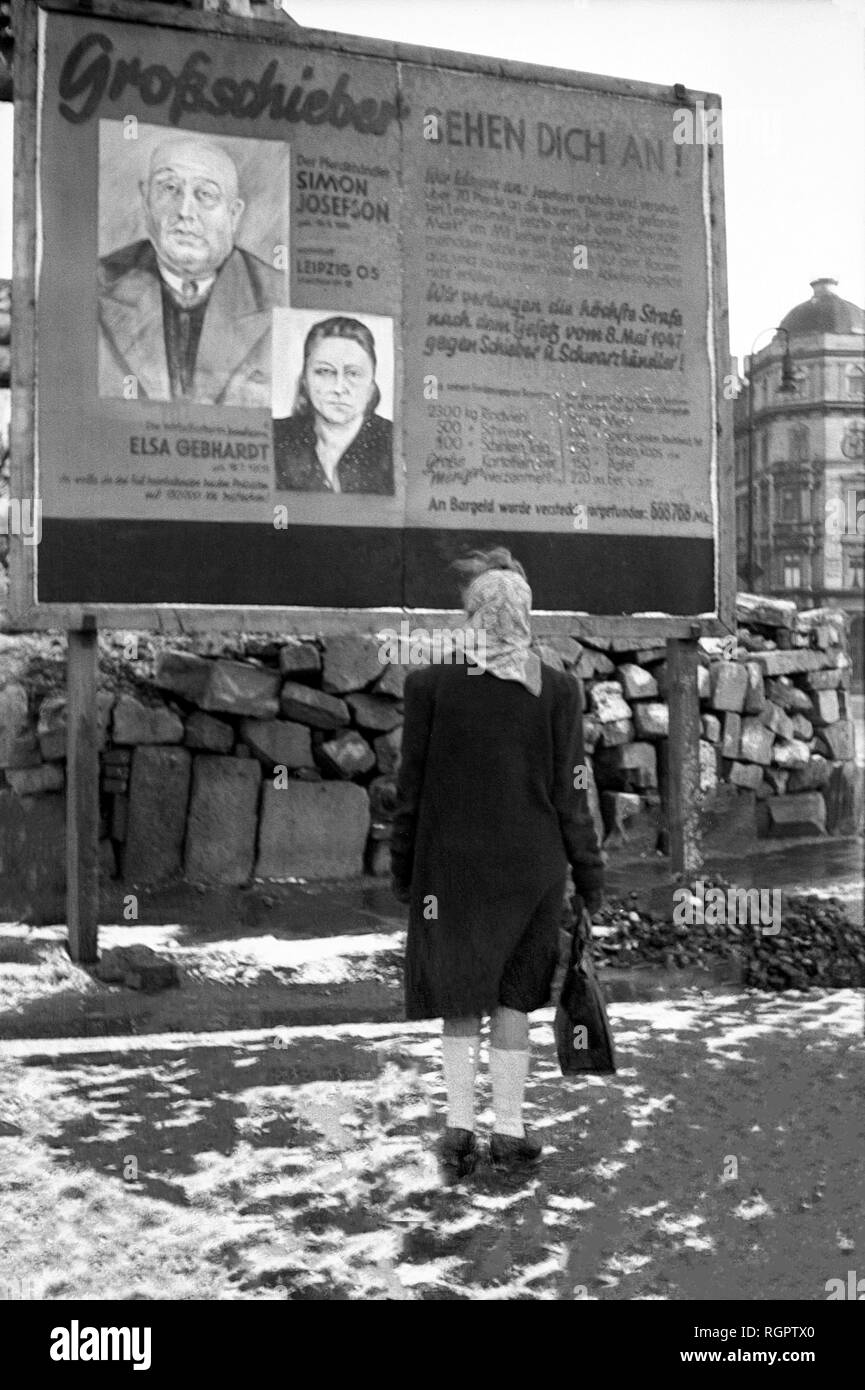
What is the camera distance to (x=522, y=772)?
440 centimetres

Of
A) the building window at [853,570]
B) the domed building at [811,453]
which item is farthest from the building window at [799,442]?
the building window at [853,570]

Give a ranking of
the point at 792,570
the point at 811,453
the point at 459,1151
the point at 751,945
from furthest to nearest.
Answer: the point at 792,570
the point at 811,453
the point at 751,945
the point at 459,1151

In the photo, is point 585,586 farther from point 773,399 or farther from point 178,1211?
point 773,399

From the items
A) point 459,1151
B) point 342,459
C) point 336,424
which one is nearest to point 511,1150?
point 459,1151

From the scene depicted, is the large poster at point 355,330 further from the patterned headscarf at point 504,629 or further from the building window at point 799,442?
the building window at point 799,442

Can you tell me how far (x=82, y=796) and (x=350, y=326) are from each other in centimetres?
276

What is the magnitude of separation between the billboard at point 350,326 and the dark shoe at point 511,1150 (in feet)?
10.9

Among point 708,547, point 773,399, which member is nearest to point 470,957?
point 708,547

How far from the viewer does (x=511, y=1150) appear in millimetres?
4379

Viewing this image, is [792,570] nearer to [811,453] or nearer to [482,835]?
[811,453]

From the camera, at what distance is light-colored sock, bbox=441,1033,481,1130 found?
4.35 m

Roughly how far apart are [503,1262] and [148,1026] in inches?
110

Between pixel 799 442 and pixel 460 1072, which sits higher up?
pixel 799 442

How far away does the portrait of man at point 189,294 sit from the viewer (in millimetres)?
6789
